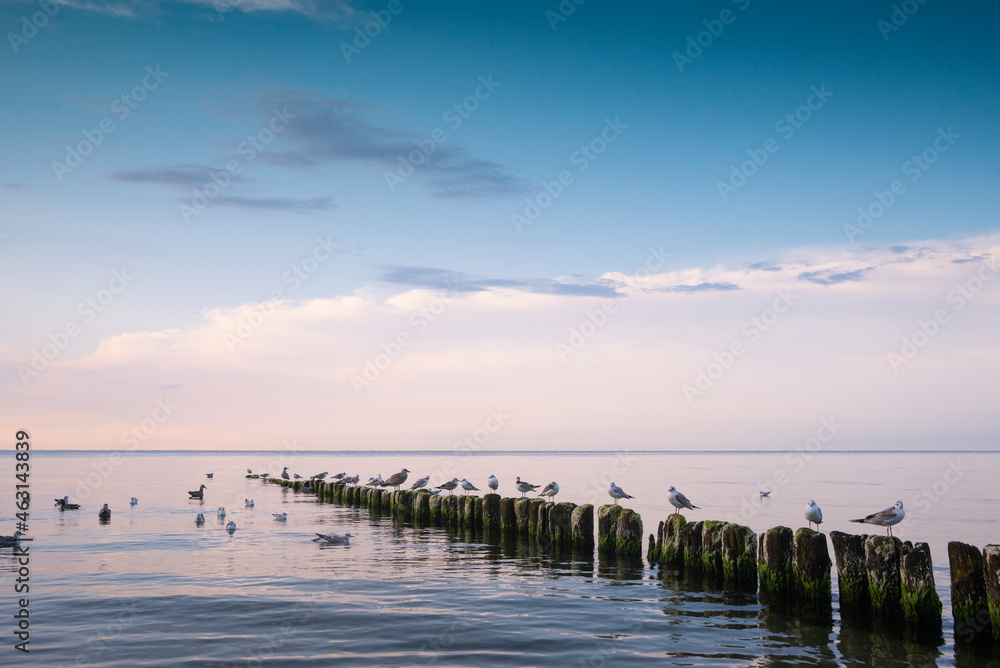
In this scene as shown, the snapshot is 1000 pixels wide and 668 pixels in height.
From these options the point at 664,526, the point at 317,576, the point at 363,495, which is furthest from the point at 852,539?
the point at 363,495

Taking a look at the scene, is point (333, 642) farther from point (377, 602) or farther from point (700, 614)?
point (700, 614)

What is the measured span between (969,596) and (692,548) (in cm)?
575

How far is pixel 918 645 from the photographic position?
34.9 feet

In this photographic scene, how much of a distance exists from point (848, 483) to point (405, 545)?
3460 cm

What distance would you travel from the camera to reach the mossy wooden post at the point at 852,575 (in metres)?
11.9

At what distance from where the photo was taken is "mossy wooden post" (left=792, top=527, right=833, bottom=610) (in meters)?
12.5

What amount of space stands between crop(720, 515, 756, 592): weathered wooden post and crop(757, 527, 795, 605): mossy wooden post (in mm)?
591

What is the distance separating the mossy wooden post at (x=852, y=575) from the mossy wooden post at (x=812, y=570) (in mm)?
265

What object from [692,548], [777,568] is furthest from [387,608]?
[777,568]

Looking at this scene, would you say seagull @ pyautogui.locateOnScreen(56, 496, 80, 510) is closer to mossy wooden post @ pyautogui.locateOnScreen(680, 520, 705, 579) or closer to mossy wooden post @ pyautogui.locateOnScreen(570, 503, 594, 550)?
mossy wooden post @ pyautogui.locateOnScreen(570, 503, 594, 550)

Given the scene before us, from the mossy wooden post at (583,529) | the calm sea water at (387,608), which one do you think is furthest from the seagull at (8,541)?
the mossy wooden post at (583,529)

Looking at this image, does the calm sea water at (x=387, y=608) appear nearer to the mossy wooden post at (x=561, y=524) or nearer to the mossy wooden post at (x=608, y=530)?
the mossy wooden post at (x=608, y=530)

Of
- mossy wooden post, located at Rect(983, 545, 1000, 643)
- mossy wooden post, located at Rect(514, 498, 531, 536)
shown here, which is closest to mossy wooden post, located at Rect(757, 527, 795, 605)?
mossy wooden post, located at Rect(983, 545, 1000, 643)

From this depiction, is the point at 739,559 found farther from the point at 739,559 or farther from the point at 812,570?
the point at 812,570
